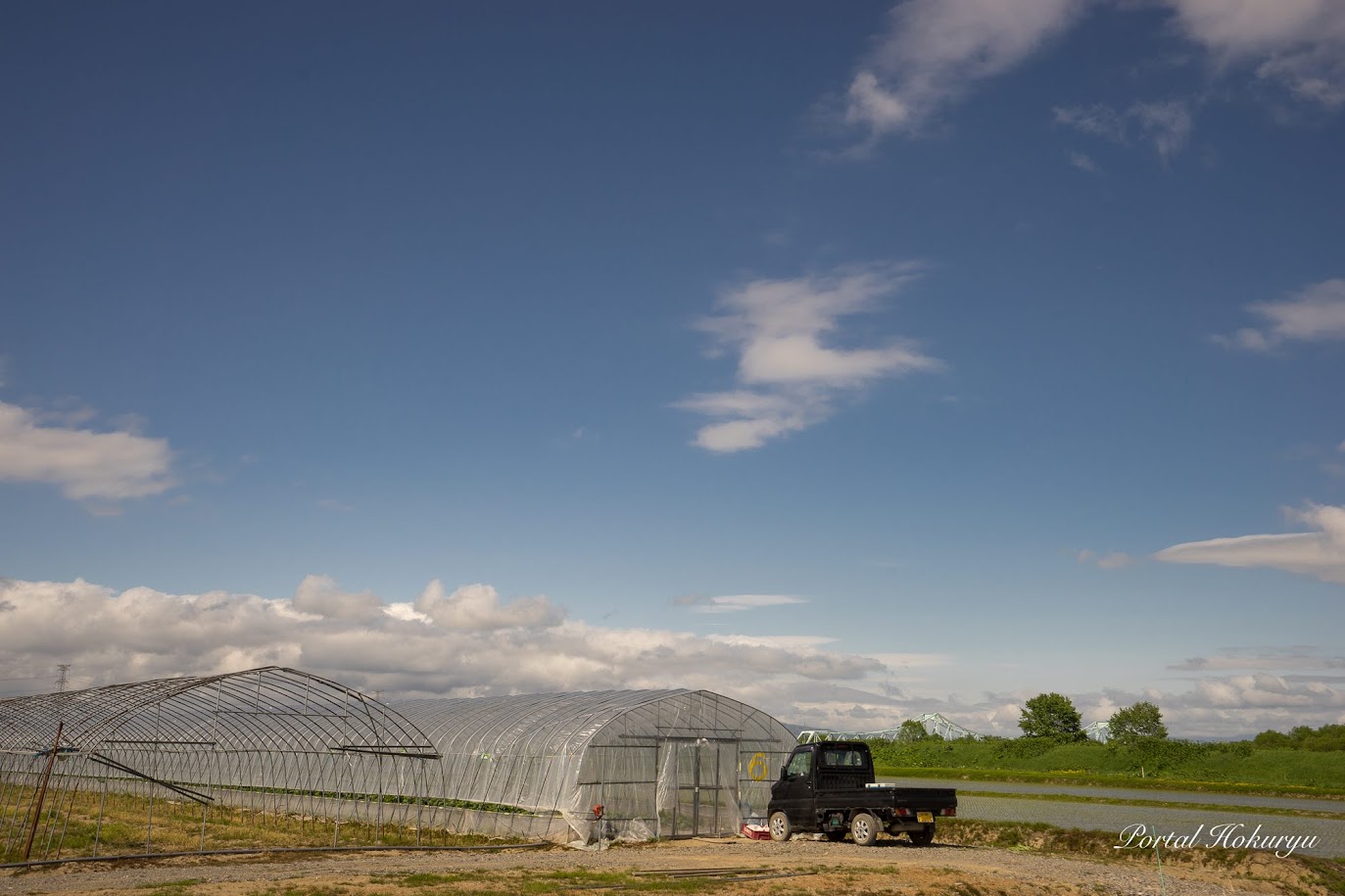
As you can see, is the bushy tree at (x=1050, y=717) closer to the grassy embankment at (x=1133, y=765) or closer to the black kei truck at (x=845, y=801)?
the grassy embankment at (x=1133, y=765)

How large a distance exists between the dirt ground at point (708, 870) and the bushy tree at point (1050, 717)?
3458 inches

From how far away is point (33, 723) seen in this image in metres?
38.7

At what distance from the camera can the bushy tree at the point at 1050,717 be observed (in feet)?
356

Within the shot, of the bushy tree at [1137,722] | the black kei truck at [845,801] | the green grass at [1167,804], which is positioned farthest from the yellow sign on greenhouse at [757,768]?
the bushy tree at [1137,722]

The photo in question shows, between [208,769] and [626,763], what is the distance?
84.2ft

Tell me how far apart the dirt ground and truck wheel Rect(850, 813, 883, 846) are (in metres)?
0.38

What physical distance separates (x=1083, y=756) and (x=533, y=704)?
56821mm

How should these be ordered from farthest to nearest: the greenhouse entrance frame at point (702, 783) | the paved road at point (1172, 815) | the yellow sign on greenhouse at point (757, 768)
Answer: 1. the paved road at point (1172, 815)
2. the yellow sign on greenhouse at point (757, 768)
3. the greenhouse entrance frame at point (702, 783)

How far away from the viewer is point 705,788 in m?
32.0

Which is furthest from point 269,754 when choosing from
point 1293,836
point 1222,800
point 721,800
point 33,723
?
point 1222,800

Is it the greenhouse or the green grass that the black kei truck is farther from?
the green grass

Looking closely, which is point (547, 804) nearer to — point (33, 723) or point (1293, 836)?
point (33, 723)

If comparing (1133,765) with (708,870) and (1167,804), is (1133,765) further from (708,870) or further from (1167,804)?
(708,870)

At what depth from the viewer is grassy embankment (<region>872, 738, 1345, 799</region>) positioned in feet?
202
